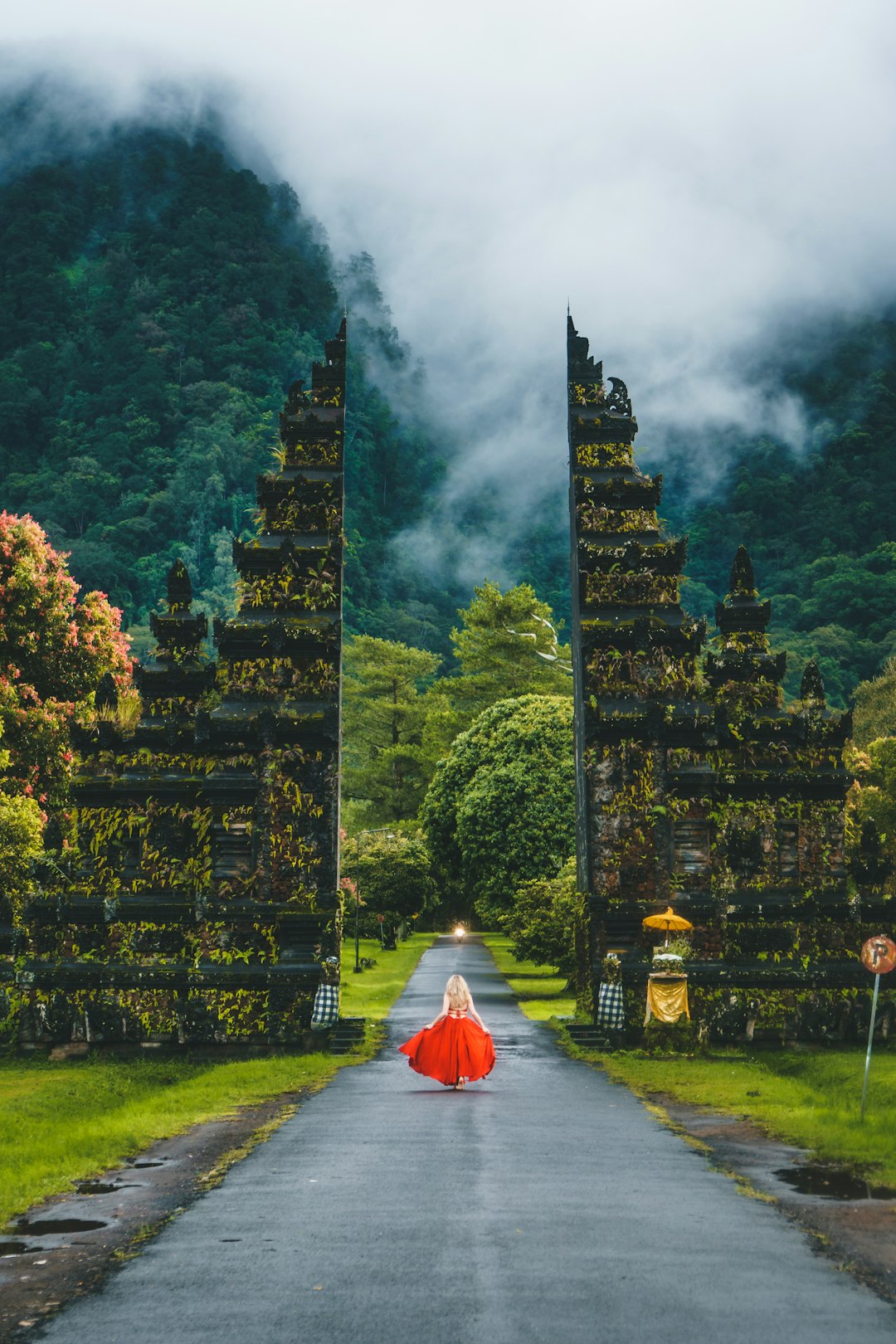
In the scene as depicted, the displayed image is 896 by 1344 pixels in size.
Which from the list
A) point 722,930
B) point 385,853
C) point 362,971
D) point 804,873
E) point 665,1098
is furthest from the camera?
point 385,853

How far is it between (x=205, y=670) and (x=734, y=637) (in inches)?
446

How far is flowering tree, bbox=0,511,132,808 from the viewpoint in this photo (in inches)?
1323

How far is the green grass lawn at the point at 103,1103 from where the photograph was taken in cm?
1210

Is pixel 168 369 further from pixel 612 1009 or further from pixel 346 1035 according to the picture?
pixel 612 1009

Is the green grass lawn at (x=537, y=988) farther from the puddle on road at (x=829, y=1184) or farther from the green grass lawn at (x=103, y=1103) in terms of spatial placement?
the puddle on road at (x=829, y=1184)

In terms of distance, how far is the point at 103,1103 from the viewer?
17.3 m

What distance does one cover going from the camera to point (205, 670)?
27.2 m

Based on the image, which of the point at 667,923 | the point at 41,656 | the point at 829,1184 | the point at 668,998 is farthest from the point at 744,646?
the point at 829,1184

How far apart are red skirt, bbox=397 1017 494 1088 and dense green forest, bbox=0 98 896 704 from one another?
8108 cm

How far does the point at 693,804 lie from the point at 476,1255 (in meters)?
16.3

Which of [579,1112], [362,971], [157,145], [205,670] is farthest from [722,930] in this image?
[157,145]

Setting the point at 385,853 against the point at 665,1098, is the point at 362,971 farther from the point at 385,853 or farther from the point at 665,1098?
the point at 665,1098

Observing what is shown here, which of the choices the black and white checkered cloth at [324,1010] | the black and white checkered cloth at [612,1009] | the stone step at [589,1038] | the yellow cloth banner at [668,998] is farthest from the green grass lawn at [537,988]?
the black and white checkered cloth at [324,1010]

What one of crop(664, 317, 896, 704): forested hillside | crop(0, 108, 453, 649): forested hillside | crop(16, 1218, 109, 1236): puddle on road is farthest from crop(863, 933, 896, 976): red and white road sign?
crop(0, 108, 453, 649): forested hillside
